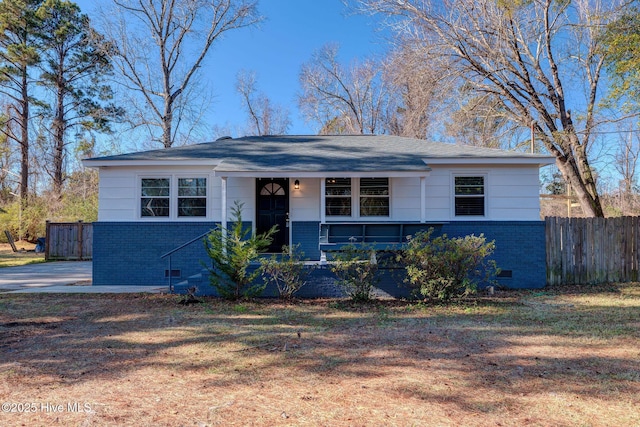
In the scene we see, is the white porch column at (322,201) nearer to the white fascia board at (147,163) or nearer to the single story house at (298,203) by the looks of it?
the single story house at (298,203)

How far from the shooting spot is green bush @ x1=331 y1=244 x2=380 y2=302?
7.14 m

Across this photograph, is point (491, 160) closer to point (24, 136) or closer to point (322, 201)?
point (322, 201)

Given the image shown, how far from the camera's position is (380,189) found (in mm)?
9922

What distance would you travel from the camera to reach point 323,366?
4.02 meters

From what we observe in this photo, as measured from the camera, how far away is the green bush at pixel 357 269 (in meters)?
7.14

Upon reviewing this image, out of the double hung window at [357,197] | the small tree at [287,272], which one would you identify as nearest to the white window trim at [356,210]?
the double hung window at [357,197]

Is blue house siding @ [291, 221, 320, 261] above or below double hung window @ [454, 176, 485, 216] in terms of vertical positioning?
below

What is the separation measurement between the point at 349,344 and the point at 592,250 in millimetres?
8304

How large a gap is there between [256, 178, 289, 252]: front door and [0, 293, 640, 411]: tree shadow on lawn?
2.91m

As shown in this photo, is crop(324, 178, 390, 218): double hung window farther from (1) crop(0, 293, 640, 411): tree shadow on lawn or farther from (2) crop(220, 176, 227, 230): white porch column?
(1) crop(0, 293, 640, 411): tree shadow on lawn

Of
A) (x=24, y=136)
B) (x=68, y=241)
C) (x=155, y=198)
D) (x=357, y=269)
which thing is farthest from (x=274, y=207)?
(x=24, y=136)

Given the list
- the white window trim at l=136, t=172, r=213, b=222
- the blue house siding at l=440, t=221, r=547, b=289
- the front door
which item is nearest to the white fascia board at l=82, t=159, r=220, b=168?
the white window trim at l=136, t=172, r=213, b=222

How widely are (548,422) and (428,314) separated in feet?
12.3

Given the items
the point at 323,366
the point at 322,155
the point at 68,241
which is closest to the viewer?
the point at 323,366
